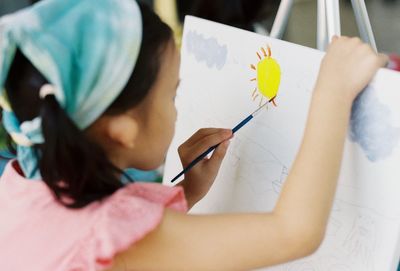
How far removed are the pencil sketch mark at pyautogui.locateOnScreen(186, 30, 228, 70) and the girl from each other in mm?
303

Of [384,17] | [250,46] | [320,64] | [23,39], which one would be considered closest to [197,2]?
[250,46]

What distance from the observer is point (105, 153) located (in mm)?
731

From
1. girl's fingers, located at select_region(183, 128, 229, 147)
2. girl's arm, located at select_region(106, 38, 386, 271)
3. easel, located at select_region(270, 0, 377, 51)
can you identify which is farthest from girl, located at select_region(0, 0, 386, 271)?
girl's fingers, located at select_region(183, 128, 229, 147)

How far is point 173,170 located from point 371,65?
594 millimetres

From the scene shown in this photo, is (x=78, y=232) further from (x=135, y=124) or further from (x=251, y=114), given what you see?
(x=251, y=114)

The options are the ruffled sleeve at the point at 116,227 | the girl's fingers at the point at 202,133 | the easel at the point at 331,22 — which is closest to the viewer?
the ruffled sleeve at the point at 116,227

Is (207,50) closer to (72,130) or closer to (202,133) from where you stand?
(202,133)

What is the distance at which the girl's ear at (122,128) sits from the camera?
2.33 feet

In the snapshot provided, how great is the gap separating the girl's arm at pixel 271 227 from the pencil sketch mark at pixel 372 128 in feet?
0.16

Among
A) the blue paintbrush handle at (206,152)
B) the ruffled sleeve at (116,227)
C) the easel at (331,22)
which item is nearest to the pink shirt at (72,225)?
the ruffled sleeve at (116,227)

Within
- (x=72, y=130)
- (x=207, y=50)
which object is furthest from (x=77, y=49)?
(x=207, y=50)

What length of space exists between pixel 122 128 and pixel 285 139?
293mm

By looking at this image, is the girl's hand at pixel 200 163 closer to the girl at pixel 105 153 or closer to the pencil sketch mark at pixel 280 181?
the pencil sketch mark at pixel 280 181

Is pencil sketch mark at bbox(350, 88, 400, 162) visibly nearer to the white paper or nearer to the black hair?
the white paper
